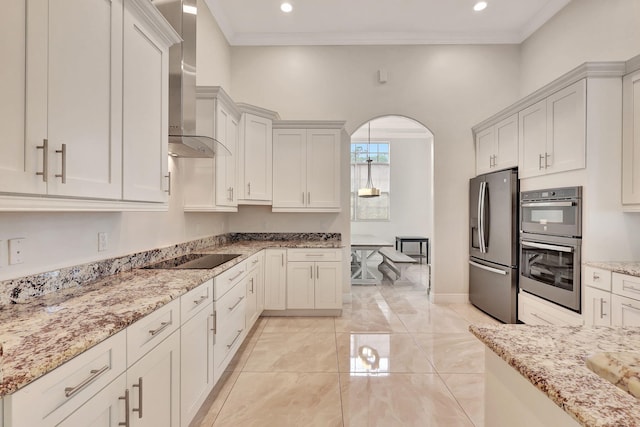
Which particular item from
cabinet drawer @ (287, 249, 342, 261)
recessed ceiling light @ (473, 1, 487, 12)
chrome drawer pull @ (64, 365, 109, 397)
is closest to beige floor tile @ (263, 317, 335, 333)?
cabinet drawer @ (287, 249, 342, 261)

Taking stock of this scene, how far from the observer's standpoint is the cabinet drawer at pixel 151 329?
3.93ft

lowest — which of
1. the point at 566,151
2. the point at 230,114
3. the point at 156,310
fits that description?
the point at 156,310

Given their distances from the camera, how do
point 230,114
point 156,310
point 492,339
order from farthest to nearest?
1. point 230,114
2. point 156,310
3. point 492,339

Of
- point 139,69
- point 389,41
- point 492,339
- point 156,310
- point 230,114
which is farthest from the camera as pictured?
point 389,41

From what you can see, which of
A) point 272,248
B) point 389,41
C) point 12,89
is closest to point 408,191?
point 389,41

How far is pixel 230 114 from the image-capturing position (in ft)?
11.0

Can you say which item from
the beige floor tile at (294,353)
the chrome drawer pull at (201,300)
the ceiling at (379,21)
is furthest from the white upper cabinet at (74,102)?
the ceiling at (379,21)

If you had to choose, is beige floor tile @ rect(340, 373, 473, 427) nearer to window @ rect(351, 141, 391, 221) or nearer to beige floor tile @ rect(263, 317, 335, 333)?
beige floor tile @ rect(263, 317, 335, 333)

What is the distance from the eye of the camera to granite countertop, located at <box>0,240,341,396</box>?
0.82 meters

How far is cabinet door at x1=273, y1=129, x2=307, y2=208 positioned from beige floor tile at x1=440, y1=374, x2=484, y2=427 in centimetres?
250

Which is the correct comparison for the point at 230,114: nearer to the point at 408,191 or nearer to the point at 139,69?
the point at 139,69

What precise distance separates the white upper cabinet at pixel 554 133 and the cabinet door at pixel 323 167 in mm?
2069

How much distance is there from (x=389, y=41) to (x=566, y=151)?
273 centimetres

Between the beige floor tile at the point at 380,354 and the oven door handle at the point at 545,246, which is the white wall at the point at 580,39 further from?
the beige floor tile at the point at 380,354
